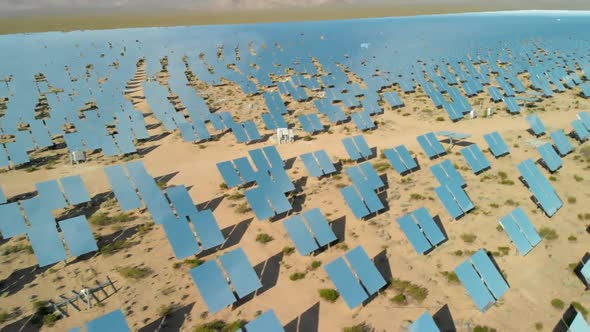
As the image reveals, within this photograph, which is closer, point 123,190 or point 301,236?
point 301,236

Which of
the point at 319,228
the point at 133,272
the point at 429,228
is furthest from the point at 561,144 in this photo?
the point at 133,272

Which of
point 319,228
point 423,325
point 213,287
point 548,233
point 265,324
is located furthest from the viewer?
point 548,233

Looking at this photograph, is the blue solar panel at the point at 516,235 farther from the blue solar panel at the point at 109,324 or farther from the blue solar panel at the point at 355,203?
the blue solar panel at the point at 109,324

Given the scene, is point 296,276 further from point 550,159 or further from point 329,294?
point 550,159

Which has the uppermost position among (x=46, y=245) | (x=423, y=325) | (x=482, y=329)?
(x=46, y=245)

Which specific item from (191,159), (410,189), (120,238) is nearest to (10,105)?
(191,159)

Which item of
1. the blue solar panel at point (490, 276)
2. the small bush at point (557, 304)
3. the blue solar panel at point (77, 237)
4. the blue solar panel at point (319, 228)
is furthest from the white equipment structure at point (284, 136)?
the small bush at point (557, 304)

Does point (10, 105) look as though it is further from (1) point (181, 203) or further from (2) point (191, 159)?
(1) point (181, 203)
